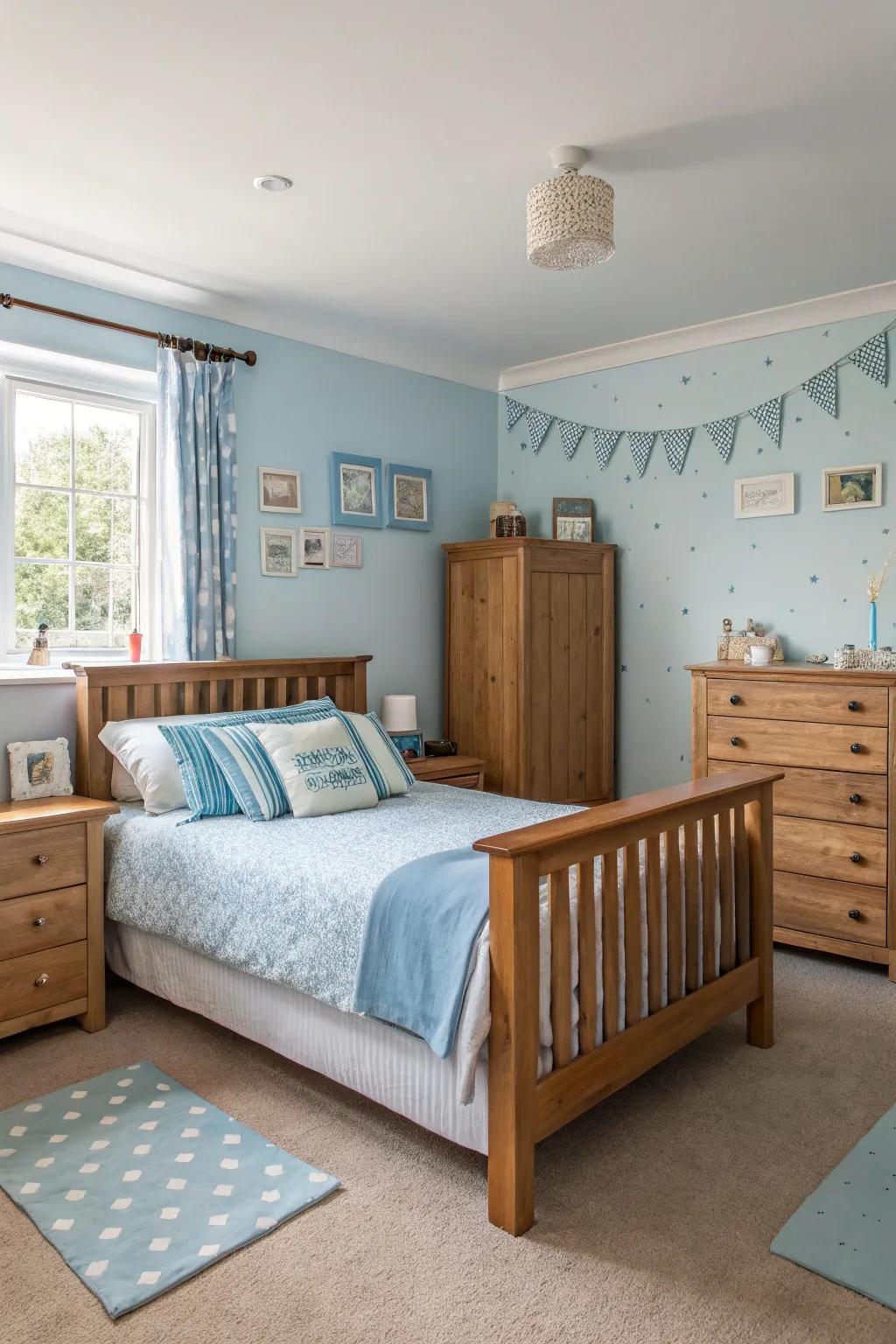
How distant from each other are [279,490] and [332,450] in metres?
0.38

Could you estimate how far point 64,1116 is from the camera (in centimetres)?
231

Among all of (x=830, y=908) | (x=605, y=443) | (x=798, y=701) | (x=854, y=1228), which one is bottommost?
(x=854, y=1228)

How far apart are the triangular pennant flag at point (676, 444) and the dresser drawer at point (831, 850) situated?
5.82 ft

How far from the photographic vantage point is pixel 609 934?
213 centimetres

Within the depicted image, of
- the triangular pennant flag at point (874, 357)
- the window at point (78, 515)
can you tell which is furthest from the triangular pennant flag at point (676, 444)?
the window at point (78, 515)

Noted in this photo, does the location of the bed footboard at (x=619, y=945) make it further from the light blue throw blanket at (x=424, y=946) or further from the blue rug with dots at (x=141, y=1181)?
the blue rug with dots at (x=141, y=1181)

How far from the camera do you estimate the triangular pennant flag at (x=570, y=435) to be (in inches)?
187

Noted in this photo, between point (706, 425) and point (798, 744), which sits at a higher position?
point (706, 425)

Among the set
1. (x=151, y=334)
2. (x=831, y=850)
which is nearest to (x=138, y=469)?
(x=151, y=334)

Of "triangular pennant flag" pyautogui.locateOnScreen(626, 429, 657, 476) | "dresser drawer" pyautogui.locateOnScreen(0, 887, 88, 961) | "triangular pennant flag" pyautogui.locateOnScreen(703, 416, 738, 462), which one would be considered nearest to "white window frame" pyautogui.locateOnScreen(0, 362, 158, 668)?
"dresser drawer" pyautogui.locateOnScreen(0, 887, 88, 961)

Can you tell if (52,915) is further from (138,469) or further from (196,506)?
(138,469)

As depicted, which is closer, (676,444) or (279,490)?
(279,490)

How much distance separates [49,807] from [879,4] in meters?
2.97

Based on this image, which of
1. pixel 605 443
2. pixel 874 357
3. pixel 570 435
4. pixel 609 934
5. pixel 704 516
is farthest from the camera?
pixel 570 435
